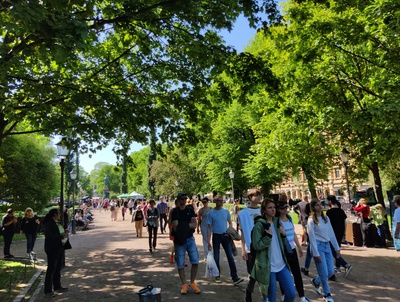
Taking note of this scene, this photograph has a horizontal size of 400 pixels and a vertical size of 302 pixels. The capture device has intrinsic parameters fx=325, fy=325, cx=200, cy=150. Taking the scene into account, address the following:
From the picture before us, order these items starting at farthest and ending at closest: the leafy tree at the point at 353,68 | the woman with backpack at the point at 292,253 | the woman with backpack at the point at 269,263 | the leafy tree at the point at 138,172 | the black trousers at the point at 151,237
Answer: the leafy tree at the point at 138,172 → the black trousers at the point at 151,237 → the leafy tree at the point at 353,68 → the woman with backpack at the point at 292,253 → the woman with backpack at the point at 269,263

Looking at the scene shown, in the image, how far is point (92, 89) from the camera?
8297mm

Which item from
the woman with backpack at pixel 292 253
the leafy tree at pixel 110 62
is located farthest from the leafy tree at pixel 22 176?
the woman with backpack at pixel 292 253

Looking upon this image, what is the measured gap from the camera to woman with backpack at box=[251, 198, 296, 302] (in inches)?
176

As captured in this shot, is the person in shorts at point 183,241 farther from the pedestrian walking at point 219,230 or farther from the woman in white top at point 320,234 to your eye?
the woman in white top at point 320,234

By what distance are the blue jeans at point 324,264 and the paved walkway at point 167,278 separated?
1.52ft

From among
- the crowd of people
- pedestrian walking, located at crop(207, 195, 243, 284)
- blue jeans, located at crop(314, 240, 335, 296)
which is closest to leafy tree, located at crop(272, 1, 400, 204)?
the crowd of people

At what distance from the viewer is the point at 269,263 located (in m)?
4.48

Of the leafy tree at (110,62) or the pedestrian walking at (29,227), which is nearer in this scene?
the leafy tree at (110,62)

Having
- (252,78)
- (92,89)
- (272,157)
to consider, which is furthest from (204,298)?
(272,157)

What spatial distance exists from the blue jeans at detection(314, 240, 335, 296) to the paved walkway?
46 cm

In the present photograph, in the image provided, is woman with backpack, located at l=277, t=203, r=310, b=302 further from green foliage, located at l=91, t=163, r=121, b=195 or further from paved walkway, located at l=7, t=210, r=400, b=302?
green foliage, located at l=91, t=163, r=121, b=195

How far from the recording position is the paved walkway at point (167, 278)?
6449 millimetres

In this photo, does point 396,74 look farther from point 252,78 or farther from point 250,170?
point 250,170

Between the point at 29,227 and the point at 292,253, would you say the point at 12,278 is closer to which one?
the point at 29,227
